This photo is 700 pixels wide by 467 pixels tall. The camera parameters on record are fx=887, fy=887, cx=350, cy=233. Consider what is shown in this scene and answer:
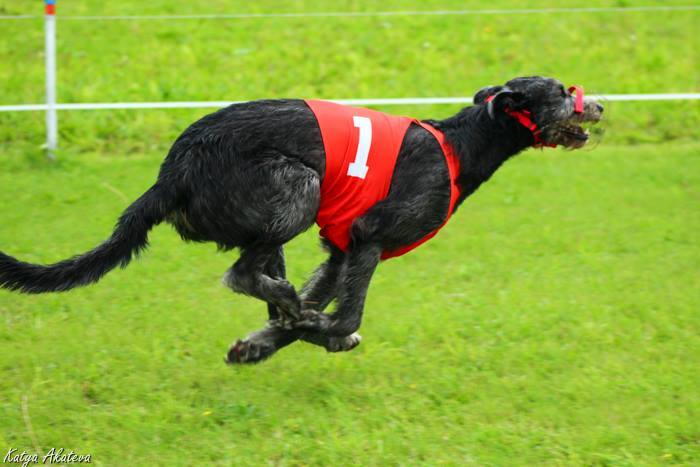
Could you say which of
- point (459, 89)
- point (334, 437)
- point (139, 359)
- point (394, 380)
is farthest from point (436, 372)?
point (459, 89)

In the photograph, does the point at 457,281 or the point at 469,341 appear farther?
the point at 457,281

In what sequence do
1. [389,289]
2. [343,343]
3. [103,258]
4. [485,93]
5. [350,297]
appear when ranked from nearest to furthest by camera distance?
[103,258]
[350,297]
[343,343]
[485,93]
[389,289]

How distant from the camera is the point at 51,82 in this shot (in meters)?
8.34

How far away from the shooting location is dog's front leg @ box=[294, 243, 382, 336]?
4.45 m

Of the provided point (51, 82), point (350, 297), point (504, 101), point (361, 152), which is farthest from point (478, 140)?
A: point (51, 82)

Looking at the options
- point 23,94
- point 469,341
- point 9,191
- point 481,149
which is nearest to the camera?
point 481,149

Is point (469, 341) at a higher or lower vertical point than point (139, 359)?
higher

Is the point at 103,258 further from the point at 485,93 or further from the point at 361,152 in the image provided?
the point at 485,93

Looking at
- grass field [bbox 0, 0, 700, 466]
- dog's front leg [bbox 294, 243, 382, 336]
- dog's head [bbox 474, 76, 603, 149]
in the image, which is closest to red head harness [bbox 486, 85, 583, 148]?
dog's head [bbox 474, 76, 603, 149]

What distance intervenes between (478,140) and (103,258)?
1970 mm

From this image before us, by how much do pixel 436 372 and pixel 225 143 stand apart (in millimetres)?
1704

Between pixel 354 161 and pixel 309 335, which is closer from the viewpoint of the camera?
pixel 354 161

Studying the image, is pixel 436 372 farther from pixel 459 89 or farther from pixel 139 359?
pixel 459 89

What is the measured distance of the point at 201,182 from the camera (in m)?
4.07
